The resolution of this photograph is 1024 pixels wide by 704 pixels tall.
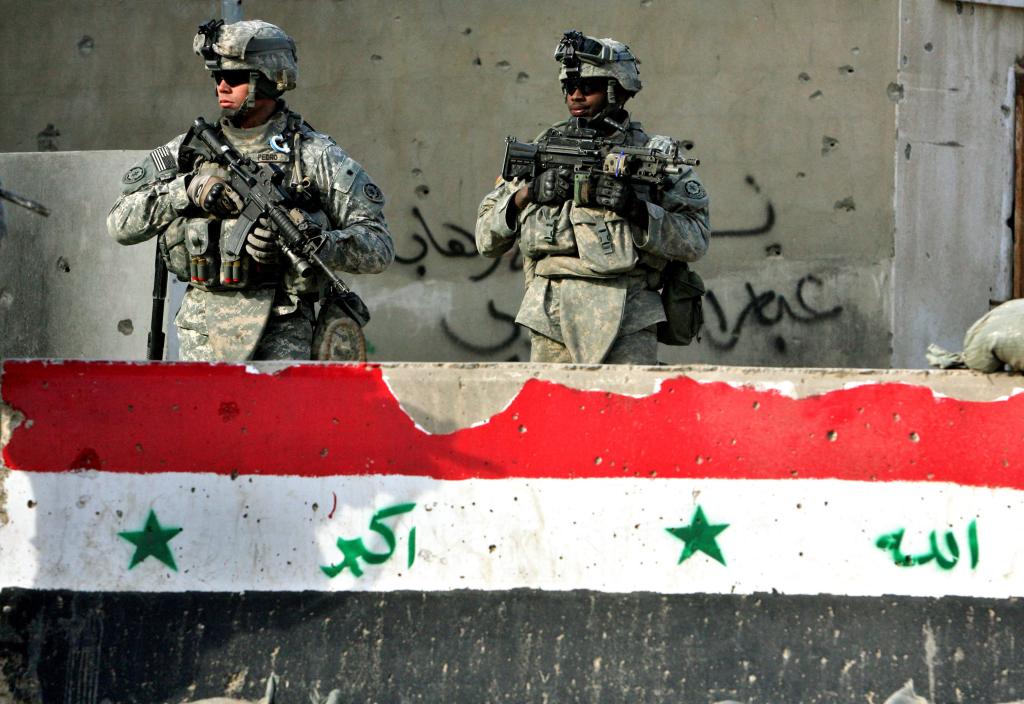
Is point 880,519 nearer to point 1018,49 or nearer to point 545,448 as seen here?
point 545,448

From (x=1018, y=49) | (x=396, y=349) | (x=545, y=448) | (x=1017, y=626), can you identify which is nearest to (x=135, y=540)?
(x=545, y=448)

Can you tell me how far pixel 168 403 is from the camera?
395cm

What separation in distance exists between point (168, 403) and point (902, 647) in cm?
189

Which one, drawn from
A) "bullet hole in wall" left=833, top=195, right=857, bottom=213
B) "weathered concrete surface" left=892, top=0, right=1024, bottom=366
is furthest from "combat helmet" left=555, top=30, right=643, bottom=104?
"weathered concrete surface" left=892, top=0, right=1024, bottom=366

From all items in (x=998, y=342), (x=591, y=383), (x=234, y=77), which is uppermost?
(x=234, y=77)

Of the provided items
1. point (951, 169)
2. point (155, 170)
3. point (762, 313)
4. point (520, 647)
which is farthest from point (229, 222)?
point (951, 169)

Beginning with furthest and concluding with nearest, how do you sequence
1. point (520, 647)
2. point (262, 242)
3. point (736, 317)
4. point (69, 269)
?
point (736, 317) < point (69, 269) < point (262, 242) < point (520, 647)

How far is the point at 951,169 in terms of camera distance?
7.88 meters

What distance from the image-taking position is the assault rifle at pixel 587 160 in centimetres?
495

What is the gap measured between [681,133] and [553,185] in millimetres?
2954

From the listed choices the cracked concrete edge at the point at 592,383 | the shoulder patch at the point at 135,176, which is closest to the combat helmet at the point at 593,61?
the shoulder patch at the point at 135,176

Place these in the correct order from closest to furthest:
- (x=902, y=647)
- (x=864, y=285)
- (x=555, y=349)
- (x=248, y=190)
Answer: (x=902, y=647) < (x=248, y=190) < (x=555, y=349) < (x=864, y=285)

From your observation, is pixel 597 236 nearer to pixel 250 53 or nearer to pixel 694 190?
pixel 694 190

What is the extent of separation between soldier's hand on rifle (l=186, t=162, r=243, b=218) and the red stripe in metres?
0.92
